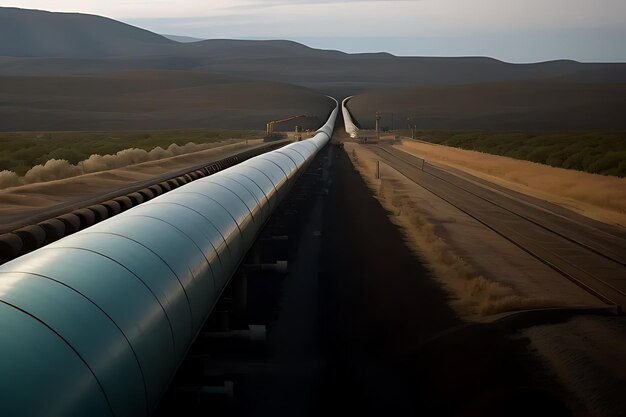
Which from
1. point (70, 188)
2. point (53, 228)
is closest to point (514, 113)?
Answer: point (70, 188)

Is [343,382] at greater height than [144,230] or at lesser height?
lesser

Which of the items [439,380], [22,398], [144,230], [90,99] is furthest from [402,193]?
[90,99]

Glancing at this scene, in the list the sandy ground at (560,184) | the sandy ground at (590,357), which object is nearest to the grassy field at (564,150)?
the sandy ground at (560,184)

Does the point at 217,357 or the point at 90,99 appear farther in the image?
the point at 90,99

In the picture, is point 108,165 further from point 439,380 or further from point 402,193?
point 439,380

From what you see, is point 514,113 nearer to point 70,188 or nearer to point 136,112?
point 136,112

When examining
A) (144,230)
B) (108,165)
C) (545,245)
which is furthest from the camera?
(108,165)
